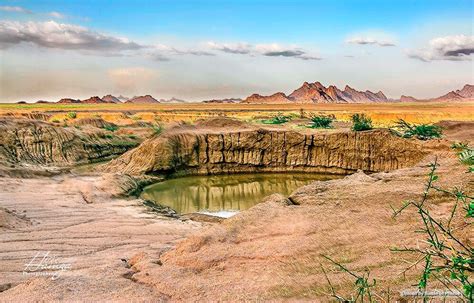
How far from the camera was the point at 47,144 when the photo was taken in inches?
945

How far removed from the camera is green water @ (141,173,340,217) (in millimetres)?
14680

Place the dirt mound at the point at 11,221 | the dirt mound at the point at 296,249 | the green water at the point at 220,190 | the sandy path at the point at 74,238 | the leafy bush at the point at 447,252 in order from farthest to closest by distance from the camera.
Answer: the green water at the point at 220,190, the dirt mound at the point at 11,221, the sandy path at the point at 74,238, the dirt mound at the point at 296,249, the leafy bush at the point at 447,252

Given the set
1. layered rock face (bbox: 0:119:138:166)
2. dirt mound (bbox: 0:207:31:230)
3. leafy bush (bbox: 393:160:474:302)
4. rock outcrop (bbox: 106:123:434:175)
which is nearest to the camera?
leafy bush (bbox: 393:160:474:302)

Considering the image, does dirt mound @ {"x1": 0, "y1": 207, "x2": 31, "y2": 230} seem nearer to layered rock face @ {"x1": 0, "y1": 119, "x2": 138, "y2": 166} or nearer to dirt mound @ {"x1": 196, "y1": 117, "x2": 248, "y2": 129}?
layered rock face @ {"x1": 0, "y1": 119, "x2": 138, "y2": 166}

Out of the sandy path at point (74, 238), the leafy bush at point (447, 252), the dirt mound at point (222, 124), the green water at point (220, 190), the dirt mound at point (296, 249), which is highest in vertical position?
the leafy bush at point (447, 252)

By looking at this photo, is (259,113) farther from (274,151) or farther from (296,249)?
(296,249)

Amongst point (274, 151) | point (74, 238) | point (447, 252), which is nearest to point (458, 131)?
point (274, 151)

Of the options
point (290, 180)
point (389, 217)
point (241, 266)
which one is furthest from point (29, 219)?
point (290, 180)

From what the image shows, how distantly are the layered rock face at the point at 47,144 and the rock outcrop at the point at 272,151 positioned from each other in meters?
4.49

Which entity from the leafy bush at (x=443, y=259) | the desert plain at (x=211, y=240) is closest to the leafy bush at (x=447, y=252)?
the leafy bush at (x=443, y=259)

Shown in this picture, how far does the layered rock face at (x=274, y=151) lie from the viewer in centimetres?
2085

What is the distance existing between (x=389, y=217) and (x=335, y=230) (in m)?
0.57

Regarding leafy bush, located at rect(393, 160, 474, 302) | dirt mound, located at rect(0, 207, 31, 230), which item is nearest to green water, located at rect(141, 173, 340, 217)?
dirt mound, located at rect(0, 207, 31, 230)

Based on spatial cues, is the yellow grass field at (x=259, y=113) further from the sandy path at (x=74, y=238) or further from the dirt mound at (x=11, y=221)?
the dirt mound at (x=11, y=221)
